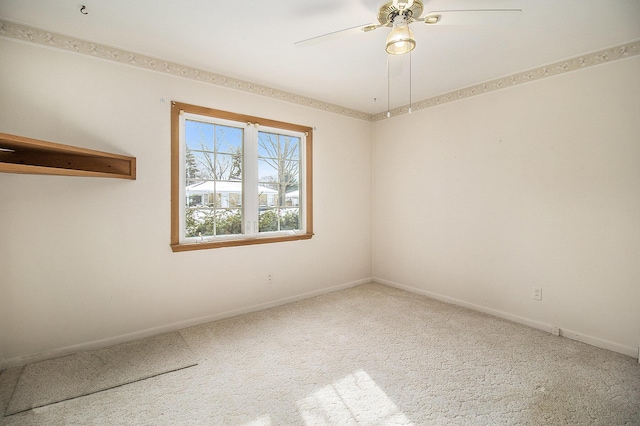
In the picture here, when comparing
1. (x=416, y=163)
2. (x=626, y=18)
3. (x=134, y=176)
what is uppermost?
(x=626, y=18)

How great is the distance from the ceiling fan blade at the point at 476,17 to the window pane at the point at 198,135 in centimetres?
225

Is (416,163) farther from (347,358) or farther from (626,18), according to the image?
(347,358)

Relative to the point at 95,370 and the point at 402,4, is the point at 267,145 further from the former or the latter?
the point at 95,370

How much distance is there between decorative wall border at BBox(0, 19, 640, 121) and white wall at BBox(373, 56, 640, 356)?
0.08 m

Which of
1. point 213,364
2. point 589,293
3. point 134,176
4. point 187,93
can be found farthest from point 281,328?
point 589,293

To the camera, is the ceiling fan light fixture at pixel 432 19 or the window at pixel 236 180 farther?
the window at pixel 236 180

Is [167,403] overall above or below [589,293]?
below

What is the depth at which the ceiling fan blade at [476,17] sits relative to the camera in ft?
5.43

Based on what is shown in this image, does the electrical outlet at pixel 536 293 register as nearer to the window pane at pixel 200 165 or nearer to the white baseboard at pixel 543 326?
the white baseboard at pixel 543 326

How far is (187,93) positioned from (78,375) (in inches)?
97.5

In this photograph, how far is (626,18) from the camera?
2162mm

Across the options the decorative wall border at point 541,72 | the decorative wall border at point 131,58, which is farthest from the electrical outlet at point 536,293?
the decorative wall border at point 131,58

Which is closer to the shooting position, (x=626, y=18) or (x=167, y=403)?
(x=167, y=403)

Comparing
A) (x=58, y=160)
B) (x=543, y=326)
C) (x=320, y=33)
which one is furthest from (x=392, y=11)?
(x=543, y=326)
